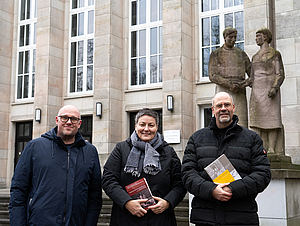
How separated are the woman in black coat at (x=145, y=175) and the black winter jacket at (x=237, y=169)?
0.83 ft

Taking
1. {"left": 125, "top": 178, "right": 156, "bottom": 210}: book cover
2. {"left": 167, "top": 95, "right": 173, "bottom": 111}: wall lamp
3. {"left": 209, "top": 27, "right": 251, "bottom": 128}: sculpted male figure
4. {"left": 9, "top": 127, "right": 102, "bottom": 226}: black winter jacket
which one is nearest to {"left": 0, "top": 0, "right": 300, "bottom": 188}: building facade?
{"left": 167, "top": 95, "right": 173, "bottom": 111}: wall lamp

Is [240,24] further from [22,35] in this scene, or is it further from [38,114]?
[22,35]

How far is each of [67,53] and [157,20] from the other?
15.5ft

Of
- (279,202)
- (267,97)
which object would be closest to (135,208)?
(279,202)

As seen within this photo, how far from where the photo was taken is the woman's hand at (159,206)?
3533 mm

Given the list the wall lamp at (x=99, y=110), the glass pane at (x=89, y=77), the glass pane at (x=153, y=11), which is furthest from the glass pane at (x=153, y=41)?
the wall lamp at (x=99, y=110)

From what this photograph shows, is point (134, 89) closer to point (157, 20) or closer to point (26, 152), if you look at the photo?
point (157, 20)

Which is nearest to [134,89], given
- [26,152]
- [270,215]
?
[270,215]

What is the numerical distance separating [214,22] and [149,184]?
12131mm

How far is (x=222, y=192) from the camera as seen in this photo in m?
3.28

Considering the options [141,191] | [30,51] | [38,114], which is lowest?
[141,191]

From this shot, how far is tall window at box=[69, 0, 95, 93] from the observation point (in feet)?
55.6

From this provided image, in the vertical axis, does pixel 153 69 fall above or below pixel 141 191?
above

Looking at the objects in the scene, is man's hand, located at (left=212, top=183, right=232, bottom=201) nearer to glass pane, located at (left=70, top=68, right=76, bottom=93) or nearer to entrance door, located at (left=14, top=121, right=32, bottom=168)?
glass pane, located at (left=70, top=68, right=76, bottom=93)
